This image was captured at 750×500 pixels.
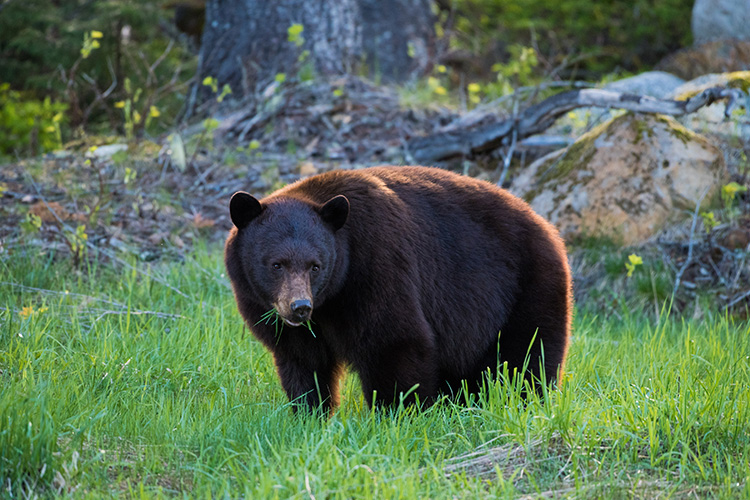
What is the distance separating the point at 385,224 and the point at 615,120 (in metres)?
3.91

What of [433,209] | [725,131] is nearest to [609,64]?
[725,131]

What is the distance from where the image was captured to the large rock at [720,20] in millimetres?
12281

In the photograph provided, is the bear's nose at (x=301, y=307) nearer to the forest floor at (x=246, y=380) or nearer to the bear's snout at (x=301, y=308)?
the bear's snout at (x=301, y=308)

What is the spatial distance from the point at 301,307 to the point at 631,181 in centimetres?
427

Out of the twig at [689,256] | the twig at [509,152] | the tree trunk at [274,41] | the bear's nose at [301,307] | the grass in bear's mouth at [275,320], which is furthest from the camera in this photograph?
the tree trunk at [274,41]

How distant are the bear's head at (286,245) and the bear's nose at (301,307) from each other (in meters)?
0.11

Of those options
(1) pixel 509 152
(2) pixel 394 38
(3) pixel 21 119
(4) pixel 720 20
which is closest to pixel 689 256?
(1) pixel 509 152

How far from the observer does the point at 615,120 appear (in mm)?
6961

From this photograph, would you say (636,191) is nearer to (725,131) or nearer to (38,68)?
(725,131)

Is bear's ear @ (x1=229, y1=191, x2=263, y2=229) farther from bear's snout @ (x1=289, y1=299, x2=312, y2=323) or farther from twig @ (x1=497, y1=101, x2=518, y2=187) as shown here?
twig @ (x1=497, y1=101, x2=518, y2=187)

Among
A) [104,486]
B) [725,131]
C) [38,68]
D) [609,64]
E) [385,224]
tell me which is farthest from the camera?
[609,64]

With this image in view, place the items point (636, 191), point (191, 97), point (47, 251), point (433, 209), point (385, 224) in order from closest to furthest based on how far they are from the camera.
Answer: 1. point (385, 224)
2. point (433, 209)
3. point (47, 251)
4. point (636, 191)
5. point (191, 97)

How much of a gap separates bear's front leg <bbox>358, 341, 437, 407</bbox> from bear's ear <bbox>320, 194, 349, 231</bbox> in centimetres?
68

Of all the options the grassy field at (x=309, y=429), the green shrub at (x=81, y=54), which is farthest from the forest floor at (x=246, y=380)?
the green shrub at (x=81, y=54)
